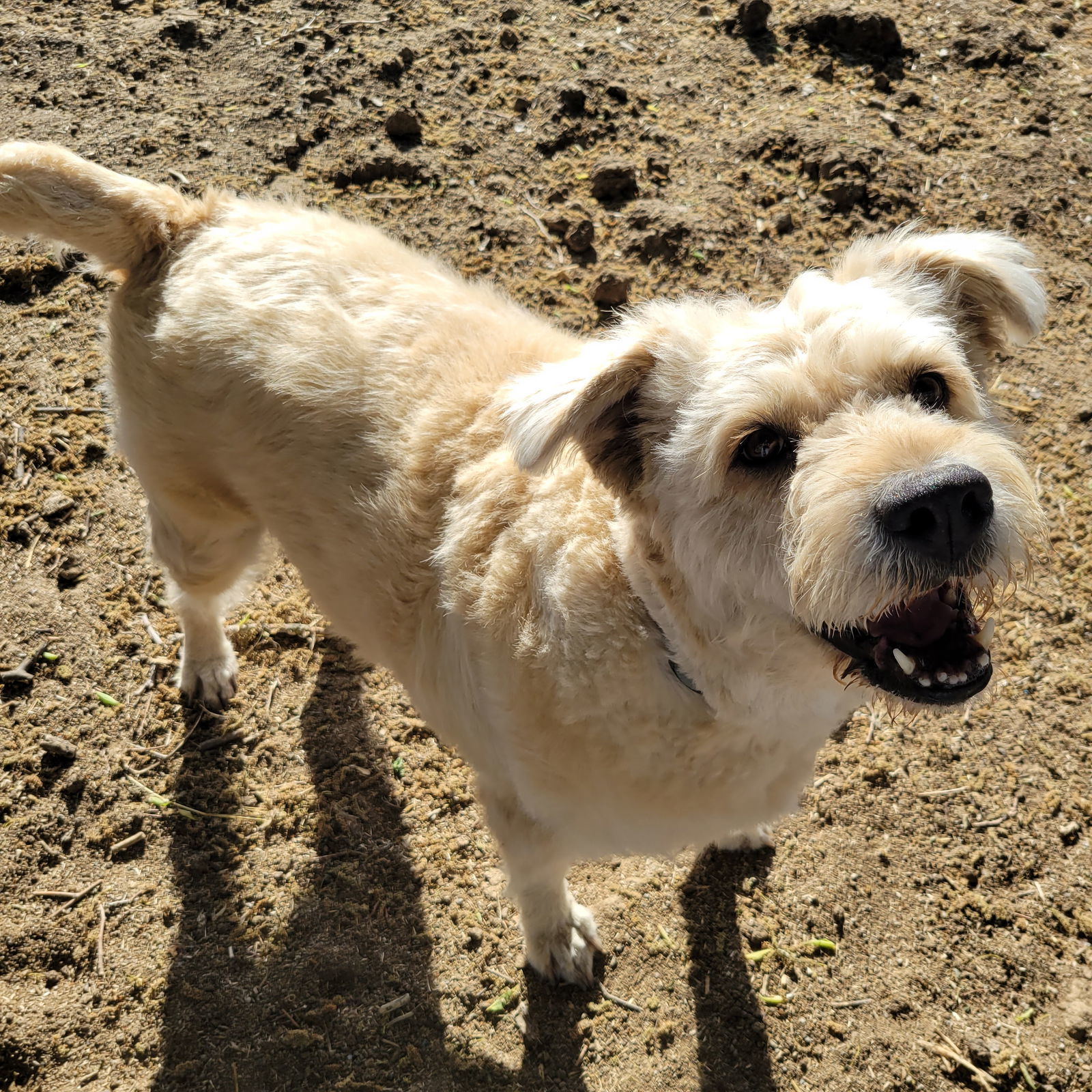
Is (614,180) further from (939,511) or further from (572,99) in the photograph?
(939,511)

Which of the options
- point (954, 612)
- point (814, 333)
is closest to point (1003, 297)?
point (814, 333)

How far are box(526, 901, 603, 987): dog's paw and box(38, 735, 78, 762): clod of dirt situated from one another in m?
2.24

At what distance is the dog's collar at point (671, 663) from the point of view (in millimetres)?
2289

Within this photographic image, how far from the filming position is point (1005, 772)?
12.0 feet

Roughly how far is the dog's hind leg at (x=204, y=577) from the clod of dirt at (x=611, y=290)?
252cm

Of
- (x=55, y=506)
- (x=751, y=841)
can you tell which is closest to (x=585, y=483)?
(x=751, y=841)

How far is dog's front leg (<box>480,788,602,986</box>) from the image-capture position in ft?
9.28


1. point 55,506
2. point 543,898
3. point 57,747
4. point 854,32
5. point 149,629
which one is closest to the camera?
point 543,898

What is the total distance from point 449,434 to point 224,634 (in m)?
2.03

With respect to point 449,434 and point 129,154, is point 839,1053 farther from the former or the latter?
point 129,154

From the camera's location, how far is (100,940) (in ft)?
11.3

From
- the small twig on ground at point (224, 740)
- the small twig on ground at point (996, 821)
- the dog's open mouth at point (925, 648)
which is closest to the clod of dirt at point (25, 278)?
the small twig on ground at point (224, 740)

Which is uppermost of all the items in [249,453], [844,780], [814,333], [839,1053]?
→ [814,333]

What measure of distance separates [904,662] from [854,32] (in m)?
5.50
